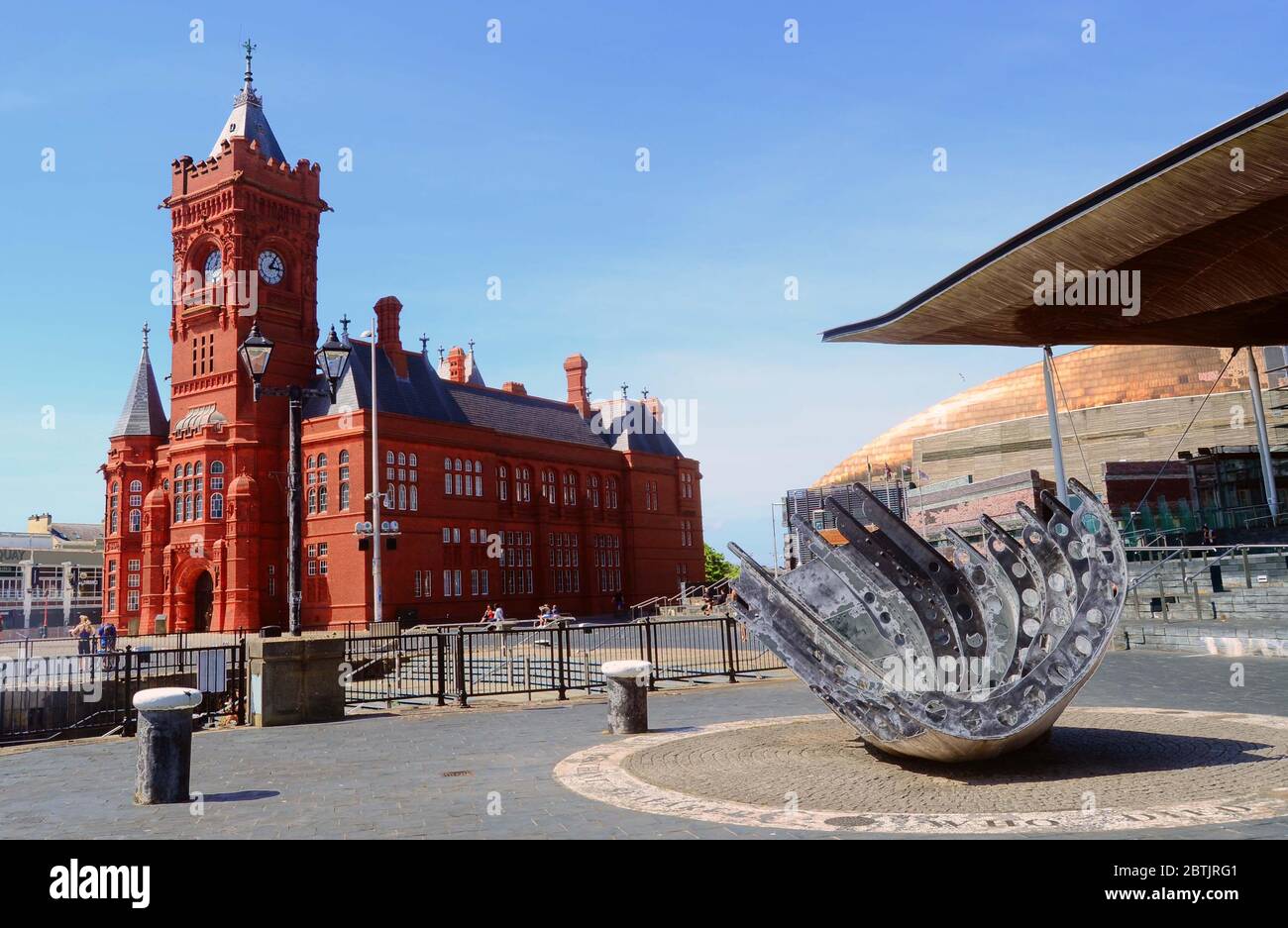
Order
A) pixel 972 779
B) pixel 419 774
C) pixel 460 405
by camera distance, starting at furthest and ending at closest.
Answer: pixel 460 405 → pixel 419 774 → pixel 972 779

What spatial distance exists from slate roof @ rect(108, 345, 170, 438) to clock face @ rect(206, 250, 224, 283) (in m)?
9.77

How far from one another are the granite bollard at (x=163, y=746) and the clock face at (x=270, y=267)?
44.0 metres

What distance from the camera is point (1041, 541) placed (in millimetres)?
9312

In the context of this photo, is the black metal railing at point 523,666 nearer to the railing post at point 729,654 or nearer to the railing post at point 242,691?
the railing post at point 729,654

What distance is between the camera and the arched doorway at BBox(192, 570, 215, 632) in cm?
4750

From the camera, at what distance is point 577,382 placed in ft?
217

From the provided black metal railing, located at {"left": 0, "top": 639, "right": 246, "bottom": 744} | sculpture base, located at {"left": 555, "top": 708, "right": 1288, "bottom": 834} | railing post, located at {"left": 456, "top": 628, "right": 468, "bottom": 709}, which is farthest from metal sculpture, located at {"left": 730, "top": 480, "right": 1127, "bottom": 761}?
black metal railing, located at {"left": 0, "top": 639, "right": 246, "bottom": 744}

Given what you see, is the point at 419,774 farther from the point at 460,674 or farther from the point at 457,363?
the point at 457,363

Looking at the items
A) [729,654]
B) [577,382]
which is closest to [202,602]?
[577,382]

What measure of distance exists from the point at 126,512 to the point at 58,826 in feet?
168

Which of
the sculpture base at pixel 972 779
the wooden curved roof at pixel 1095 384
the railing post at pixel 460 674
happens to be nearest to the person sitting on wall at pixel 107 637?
the railing post at pixel 460 674

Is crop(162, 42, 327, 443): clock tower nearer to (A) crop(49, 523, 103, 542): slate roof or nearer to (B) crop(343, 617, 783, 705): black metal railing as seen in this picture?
(B) crop(343, 617, 783, 705): black metal railing

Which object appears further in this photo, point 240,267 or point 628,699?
point 240,267

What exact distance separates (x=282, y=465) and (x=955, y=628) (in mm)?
43614
